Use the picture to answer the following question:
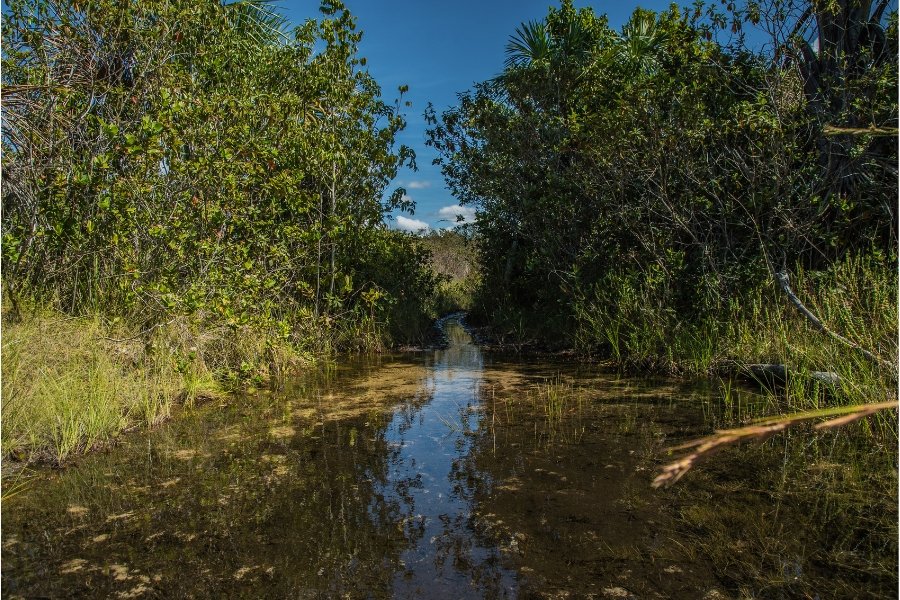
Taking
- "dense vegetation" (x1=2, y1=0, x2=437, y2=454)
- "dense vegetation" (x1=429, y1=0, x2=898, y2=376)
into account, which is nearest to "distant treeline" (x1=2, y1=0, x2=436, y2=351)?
"dense vegetation" (x1=2, y1=0, x2=437, y2=454)

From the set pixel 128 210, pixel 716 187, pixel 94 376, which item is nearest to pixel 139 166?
pixel 128 210

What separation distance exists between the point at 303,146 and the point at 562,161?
14.9 ft

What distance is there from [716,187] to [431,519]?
5666 mm

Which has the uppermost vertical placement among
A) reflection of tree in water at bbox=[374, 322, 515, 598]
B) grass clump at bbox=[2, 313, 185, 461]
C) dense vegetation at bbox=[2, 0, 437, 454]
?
dense vegetation at bbox=[2, 0, 437, 454]

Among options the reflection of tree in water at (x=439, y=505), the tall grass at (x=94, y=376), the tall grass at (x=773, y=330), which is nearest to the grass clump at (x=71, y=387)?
the tall grass at (x=94, y=376)

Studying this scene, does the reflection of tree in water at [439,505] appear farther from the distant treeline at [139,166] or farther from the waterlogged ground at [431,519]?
the distant treeline at [139,166]

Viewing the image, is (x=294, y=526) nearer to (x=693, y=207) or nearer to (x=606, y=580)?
(x=606, y=580)

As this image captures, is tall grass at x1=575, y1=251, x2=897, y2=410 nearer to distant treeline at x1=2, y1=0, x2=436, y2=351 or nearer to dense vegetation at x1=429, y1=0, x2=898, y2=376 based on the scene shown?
dense vegetation at x1=429, y1=0, x2=898, y2=376

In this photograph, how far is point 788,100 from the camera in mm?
6762

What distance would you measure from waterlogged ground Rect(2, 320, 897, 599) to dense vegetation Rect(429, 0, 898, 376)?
1.92m

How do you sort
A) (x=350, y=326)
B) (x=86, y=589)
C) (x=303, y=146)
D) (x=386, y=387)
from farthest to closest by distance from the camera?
(x=350, y=326) → (x=303, y=146) → (x=386, y=387) → (x=86, y=589)

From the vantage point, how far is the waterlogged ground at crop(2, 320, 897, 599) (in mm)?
2357

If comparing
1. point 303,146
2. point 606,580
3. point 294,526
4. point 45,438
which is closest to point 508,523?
point 606,580

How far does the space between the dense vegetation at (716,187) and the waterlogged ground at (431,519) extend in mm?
1918
